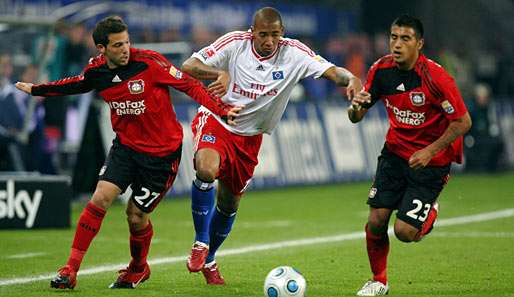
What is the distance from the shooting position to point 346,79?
401 inches

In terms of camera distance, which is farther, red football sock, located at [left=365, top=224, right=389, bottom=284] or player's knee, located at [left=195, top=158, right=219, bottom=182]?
player's knee, located at [left=195, top=158, right=219, bottom=182]

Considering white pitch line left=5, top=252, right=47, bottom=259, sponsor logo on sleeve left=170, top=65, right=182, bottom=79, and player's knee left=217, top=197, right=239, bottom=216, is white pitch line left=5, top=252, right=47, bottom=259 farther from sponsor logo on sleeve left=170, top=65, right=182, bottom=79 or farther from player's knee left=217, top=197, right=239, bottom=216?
sponsor logo on sleeve left=170, top=65, right=182, bottom=79

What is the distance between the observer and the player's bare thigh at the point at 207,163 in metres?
10.5

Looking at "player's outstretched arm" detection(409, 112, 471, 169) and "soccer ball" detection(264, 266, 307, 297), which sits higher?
"player's outstretched arm" detection(409, 112, 471, 169)

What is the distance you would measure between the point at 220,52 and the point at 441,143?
7.45ft

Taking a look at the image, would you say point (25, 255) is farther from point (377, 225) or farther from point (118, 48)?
point (377, 225)

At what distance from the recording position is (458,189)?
886 inches

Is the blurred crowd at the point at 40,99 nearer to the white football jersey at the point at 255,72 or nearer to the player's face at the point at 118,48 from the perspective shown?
the white football jersey at the point at 255,72

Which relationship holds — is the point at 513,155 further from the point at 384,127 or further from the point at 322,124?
the point at 322,124

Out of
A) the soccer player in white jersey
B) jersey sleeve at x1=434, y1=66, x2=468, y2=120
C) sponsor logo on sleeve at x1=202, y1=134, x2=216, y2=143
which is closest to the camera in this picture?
jersey sleeve at x1=434, y1=66, x2=468, y2=120

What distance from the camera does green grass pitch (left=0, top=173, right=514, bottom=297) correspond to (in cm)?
1032

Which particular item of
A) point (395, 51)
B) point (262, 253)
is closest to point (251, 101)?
point (395, 51)

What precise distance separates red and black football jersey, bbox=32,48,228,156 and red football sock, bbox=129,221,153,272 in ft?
2.21

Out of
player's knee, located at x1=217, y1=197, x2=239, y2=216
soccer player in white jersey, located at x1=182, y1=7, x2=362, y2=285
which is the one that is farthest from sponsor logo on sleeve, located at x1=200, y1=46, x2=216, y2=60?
player's knee, located at x1=217, y1=197, x2=239, y2=216
